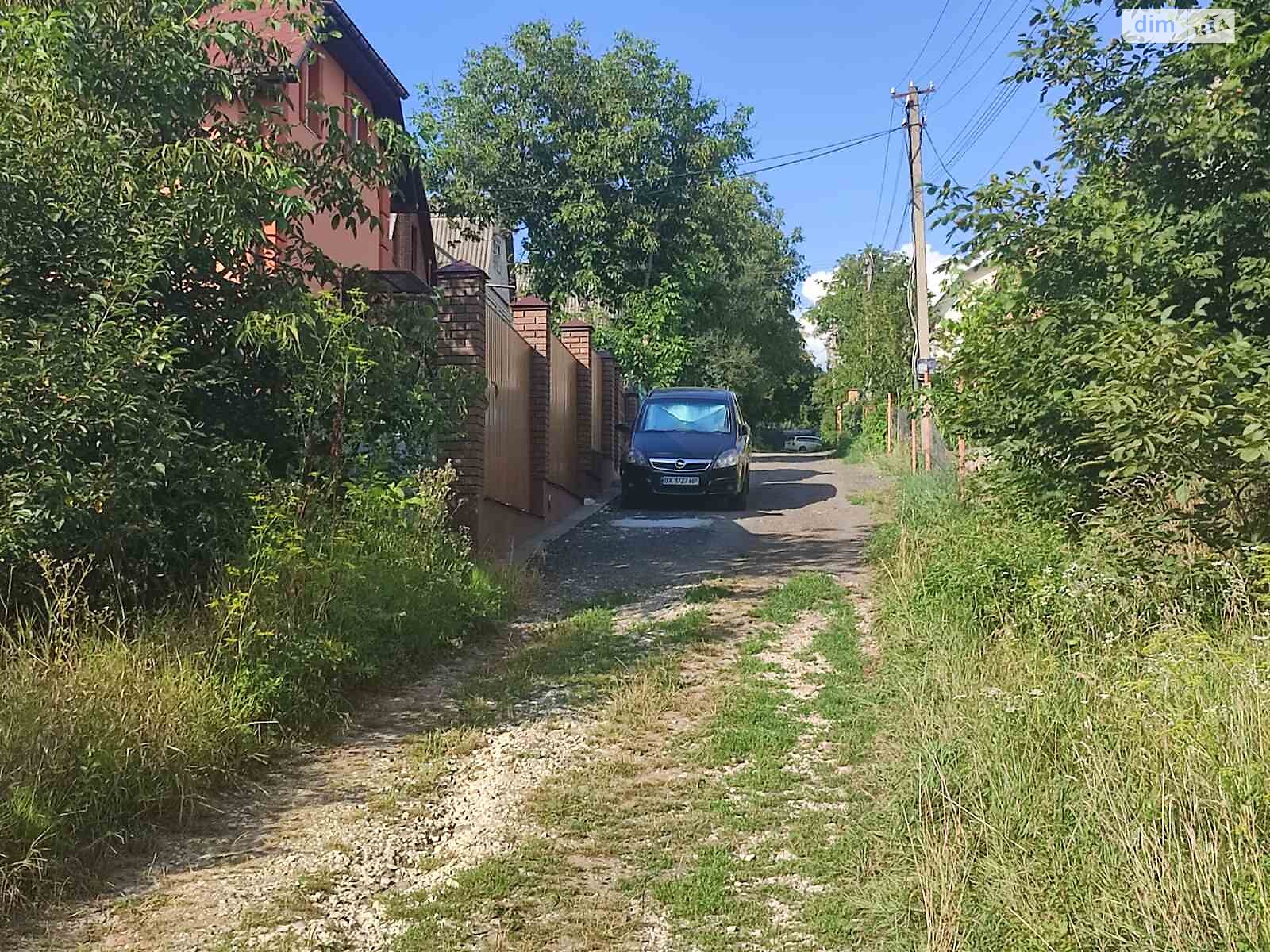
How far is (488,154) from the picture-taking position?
28.5m

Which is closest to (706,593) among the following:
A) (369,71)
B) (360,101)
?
(360,101)

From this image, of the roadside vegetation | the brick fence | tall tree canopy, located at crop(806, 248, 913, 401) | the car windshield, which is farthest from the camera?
tall tree canopy, located at crop(806, 248, 913, 401)

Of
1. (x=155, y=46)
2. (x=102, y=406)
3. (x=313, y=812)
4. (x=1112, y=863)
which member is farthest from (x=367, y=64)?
(x=1112, y=863)

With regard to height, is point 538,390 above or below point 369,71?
below

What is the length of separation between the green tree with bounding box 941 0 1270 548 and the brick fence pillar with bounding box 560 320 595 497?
9210 mm

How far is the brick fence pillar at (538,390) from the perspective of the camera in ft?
43.0

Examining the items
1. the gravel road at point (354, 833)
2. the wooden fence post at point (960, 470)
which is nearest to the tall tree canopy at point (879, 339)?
the wooden fence post at point (960, 470)

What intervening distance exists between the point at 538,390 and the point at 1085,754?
390 inches

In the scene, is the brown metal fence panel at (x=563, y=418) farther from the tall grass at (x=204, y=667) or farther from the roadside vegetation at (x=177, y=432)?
the roadside vegetation at (x=177, y=432)

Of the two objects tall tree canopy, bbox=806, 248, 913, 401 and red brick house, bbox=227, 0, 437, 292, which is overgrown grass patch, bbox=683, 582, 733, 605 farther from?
tall tree canopy, bbox=806, 248, 913, 401

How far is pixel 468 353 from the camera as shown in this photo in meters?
9.88

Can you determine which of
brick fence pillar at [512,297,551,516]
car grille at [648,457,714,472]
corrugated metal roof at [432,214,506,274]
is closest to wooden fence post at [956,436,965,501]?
car grille at [648,457,714,472]

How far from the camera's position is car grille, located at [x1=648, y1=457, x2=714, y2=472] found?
48.2ft

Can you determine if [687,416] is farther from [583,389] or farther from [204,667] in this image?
[204,667]
